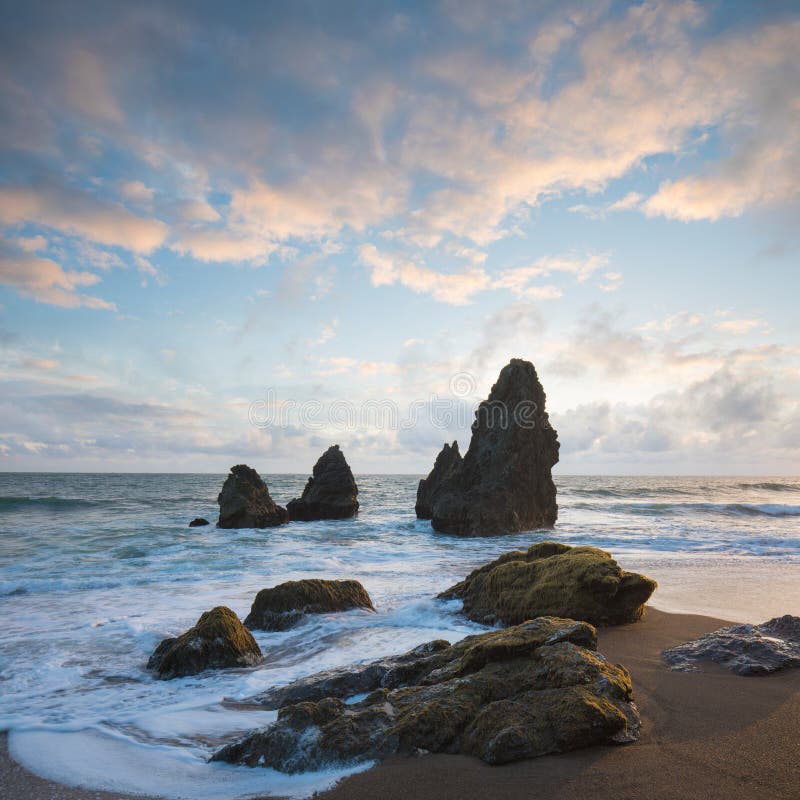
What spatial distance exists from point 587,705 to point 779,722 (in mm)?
1803

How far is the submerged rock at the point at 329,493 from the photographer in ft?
123

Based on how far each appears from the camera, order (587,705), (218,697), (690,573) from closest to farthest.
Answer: (587,705) → (218,697) → (690,573)

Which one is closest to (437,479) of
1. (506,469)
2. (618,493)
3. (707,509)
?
(506,469)

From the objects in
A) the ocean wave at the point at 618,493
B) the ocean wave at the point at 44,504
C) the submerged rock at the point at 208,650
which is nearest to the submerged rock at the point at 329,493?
the ocean wave at the point at 44,504

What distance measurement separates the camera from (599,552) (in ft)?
33.4

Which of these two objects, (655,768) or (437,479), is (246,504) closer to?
(437,479)

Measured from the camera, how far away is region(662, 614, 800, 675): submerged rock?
5.91 m

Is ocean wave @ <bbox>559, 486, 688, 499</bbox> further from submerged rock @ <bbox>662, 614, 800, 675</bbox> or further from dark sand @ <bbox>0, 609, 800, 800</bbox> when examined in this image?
dark sand @ <bbox>0, 609, 800, 800</bbox>

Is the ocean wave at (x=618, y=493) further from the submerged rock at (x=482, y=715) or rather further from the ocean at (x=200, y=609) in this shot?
the submerged rock at (x=482, y=715)

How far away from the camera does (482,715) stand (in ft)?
14.5

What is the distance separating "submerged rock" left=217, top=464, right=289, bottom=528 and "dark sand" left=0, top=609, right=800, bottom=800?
87.8 ft

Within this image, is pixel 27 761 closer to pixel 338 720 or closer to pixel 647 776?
pixel 338 720

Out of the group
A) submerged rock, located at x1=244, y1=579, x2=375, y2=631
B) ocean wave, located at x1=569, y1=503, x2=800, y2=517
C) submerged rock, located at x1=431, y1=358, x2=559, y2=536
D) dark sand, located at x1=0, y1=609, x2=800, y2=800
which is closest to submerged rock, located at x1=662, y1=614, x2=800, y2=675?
dark sand, located at x1=0, y1=609, x2=800, y2=800

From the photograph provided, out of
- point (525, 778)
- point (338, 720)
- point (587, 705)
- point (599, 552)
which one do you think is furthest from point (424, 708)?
point (599, 552)
